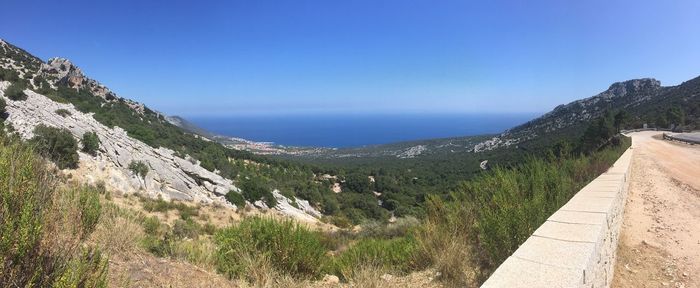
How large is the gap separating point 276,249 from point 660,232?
6355 millimetres

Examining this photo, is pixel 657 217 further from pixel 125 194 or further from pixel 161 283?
pixel 125 194

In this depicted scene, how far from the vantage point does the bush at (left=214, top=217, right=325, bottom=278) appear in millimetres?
4520

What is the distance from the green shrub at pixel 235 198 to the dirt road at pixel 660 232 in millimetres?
17900

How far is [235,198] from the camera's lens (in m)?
21.4

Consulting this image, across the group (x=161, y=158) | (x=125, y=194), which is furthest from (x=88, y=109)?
(x=125, y=194)

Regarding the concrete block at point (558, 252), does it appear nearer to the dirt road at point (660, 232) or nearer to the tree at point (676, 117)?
the dirt road at point (660, 232)

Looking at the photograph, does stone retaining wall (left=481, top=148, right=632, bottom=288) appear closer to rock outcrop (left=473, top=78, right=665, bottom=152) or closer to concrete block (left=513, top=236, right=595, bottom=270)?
concrete block (left=513, top=236, right=595, bottom=270)

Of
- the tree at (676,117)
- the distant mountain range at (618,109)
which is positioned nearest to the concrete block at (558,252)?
the distant mountain range at (618,109)

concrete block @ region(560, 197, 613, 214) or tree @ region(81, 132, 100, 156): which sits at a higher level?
concrete block @ region(560, 197, 613, 214)

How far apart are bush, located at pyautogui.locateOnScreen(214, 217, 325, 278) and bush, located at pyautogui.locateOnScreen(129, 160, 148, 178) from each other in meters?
16.7

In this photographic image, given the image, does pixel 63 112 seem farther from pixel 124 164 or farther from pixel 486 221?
pixel 486 221

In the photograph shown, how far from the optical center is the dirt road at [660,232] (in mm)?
4613

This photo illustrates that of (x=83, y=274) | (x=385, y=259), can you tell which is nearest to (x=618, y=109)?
(x=385, y=259)

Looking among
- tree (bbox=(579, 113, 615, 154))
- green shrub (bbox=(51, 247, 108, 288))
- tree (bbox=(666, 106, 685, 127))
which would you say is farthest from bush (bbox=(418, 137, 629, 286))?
tree (bbox=(666, 106, 685, 127))
